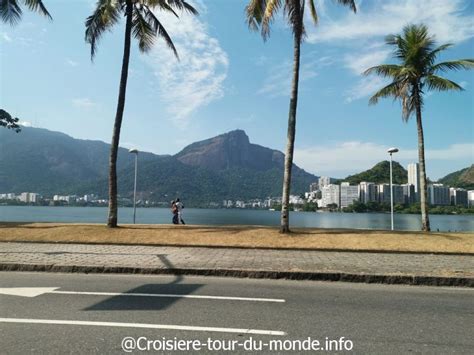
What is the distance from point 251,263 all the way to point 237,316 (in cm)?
419

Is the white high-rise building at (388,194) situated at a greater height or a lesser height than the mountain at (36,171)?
lesser

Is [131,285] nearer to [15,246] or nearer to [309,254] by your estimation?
[309,254]

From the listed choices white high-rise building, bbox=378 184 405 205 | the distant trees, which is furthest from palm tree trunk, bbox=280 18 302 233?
white high-rise building, bbox=378 184 405 205

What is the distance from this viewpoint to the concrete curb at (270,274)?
26.3 feet

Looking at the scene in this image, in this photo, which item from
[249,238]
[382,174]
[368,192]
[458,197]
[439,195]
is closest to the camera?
[249,238]

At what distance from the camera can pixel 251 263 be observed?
31.4ft

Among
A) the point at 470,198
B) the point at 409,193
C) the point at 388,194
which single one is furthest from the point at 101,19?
the point at 470,198

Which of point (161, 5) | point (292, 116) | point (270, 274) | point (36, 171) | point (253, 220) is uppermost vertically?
point (36, 171)

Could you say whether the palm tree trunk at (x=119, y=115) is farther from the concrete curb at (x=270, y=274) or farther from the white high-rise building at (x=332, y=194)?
the white high-rise building at (x=332, y=194)

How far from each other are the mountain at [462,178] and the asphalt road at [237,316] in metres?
143

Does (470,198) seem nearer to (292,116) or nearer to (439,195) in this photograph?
(439,195)

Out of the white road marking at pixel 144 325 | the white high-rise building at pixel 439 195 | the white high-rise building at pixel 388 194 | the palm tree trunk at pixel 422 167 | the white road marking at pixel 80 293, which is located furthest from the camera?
the white high-rise building at pixel 439 195

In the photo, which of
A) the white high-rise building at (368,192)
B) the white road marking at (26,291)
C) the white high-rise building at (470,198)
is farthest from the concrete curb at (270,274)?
the white high-rise building at (470,198)

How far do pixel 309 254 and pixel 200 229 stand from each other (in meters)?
5.73
